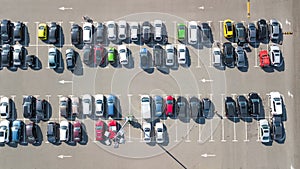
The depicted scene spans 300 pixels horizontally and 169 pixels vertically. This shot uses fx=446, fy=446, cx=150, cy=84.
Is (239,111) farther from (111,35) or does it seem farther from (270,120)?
(111,35)

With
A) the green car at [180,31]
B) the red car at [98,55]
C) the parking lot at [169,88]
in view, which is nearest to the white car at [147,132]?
the parking lot at [169,88]

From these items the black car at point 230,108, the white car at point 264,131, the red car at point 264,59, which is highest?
the red car at point 264,59

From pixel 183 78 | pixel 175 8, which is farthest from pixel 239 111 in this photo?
pixel 175 8

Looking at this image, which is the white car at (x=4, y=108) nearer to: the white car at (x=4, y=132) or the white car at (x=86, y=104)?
the white car at (x=4, y=132)

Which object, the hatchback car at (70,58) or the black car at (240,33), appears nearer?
the hatchback car at (70,58)

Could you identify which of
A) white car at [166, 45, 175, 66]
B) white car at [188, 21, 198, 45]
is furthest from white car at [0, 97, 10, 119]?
white car at [188, 21, 198, 45]

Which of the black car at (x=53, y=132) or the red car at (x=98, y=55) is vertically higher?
the red car at (x=98, y=55)

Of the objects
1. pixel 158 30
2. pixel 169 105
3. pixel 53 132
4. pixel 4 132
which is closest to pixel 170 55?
pixel 158 30
